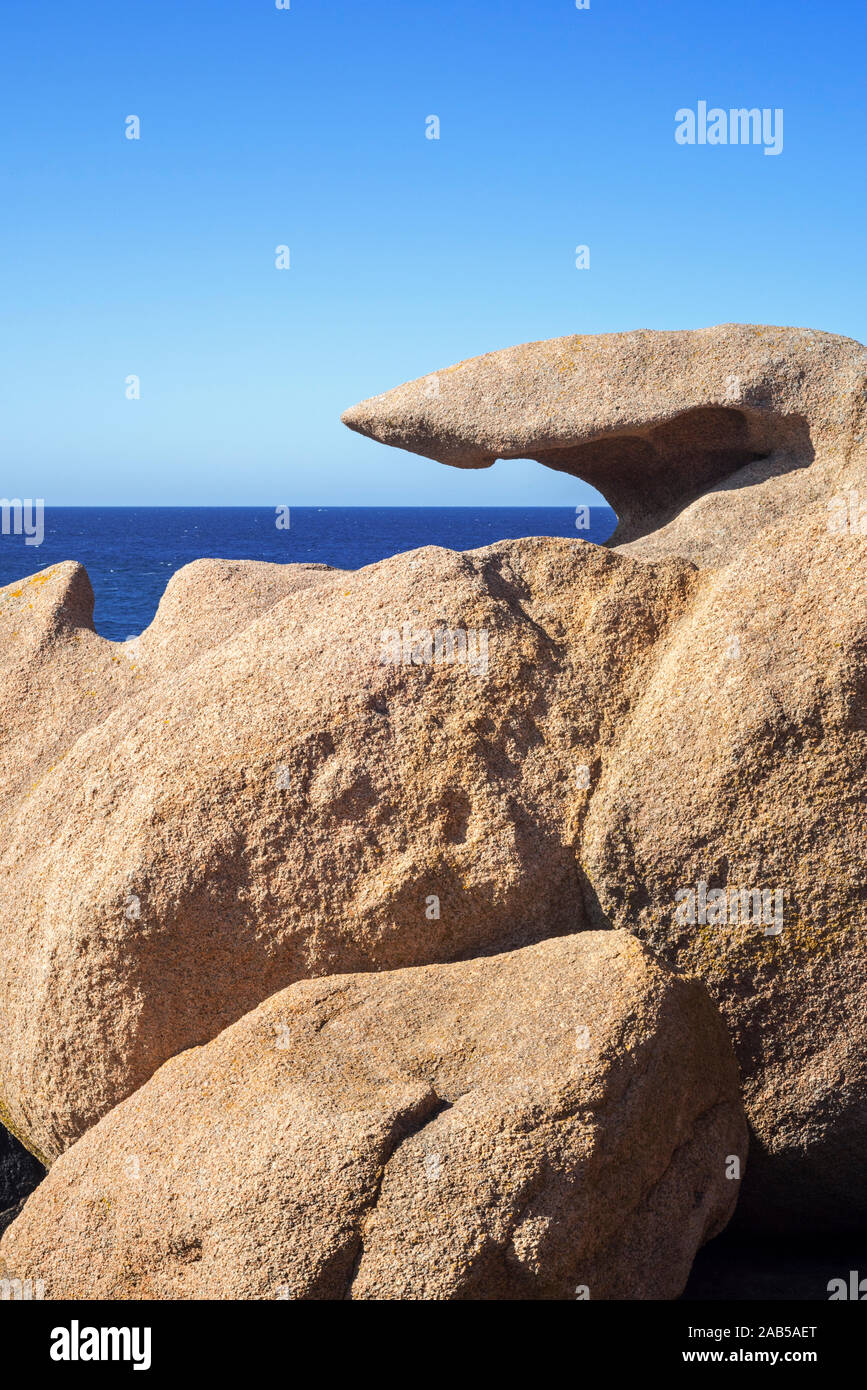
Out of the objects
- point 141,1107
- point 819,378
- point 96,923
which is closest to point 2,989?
point 96,923

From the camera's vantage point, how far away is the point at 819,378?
7.20 meters

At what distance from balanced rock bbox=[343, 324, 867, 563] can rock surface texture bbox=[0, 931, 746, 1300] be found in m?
3.28

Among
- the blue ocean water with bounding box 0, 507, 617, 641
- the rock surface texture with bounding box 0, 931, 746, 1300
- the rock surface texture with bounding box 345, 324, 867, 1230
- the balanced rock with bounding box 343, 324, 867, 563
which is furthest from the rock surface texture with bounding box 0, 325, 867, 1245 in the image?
the blue ocean water with bounding box 0, 507, 617, 641

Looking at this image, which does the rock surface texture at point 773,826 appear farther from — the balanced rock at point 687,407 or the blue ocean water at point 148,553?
Result: the blue ocean water at point 148,553

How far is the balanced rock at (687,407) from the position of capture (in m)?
7.16

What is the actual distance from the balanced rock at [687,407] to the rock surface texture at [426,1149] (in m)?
3.28

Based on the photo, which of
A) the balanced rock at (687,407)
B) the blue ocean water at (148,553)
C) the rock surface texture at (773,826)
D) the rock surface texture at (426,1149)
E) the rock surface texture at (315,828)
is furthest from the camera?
the blue ocean water at (148,553)

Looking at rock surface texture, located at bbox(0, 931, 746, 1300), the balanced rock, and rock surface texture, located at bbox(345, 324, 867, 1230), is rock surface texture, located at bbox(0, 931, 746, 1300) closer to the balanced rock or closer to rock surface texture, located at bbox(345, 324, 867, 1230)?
rock surface texture, located at bbox(345, 324, 867, 1230)

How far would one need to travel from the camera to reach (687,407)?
7.20 metres

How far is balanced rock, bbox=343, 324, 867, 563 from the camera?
7160 millimetres

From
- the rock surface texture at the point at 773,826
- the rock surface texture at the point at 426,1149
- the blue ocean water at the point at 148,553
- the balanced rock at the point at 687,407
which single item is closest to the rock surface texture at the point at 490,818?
Answer: the rock surface texture at the point at 773,826

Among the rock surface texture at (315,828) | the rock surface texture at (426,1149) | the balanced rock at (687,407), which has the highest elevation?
the balanced rock at (687,407)

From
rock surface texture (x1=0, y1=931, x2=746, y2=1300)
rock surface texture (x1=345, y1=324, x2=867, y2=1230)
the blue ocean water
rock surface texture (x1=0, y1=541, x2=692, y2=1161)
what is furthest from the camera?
the blue ocean water

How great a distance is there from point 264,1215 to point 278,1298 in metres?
0.28
